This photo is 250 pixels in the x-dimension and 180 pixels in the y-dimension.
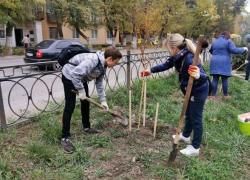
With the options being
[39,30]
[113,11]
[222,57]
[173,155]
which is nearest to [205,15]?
[222,57]

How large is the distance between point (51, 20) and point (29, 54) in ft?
54.7

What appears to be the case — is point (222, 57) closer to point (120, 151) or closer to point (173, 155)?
point (173, 155)

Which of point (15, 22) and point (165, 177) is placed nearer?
point (165, 177)

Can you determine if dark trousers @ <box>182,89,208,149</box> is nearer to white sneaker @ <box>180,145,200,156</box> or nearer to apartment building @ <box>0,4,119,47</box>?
white sneaker @ <box>180,145,200,156</box>

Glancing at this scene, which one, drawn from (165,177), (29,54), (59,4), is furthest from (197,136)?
(59,4)

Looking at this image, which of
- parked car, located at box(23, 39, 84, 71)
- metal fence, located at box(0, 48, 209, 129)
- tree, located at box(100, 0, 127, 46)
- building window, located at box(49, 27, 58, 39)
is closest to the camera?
metal fence, located at box(0, 48, 209, 129)

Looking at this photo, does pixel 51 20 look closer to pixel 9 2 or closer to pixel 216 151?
pixel 9 2

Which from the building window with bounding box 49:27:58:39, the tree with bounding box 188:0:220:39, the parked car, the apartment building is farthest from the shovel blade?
the building window with bounding box 49:27:58:39

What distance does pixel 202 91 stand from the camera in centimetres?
228

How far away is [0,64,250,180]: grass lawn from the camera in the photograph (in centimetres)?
218

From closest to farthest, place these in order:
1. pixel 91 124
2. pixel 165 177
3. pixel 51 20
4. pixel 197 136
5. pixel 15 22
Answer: pixel 165 177 < pixel 197 136 < pixel 91 124 < pixel 15 22 < pixel 51 20

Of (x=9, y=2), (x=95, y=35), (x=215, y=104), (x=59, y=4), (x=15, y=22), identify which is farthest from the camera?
(x=95, y=35)

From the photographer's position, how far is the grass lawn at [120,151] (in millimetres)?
2184

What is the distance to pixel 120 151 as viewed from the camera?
103 inches
